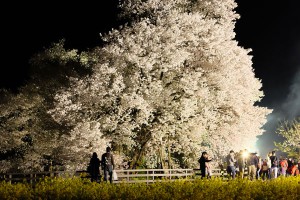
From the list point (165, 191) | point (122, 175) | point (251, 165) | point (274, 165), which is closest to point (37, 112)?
point (122, 175)

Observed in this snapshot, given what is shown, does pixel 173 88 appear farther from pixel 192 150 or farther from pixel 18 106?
pixel 18 106

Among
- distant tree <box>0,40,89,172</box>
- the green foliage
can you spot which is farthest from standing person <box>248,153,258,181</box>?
distant tree <box>0,40,89,172</box>

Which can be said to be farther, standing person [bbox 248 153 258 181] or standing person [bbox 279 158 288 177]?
standing person [bbox 279 158 288 177]

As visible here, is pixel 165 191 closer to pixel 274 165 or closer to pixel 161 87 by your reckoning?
pixel 161 87

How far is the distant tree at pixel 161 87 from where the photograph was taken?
2942 cm

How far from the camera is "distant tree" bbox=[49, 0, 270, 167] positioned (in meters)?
29.4

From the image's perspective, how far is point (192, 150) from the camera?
35.6 metres

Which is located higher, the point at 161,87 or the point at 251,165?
the point at 161,87

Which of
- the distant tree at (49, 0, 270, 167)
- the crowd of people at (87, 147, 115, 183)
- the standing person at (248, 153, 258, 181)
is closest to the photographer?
the crowd of people at (87, 147, 115, 183)

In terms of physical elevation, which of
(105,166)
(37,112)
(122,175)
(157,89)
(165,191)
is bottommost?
(165,191)

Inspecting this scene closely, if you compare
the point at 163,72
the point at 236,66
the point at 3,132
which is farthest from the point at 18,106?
the point at 236,66

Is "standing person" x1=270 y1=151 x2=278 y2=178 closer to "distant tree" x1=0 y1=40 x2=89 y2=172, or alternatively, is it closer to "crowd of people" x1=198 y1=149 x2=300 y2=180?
"crowd of people" x1=198 y1=149 x2=300 y2=180

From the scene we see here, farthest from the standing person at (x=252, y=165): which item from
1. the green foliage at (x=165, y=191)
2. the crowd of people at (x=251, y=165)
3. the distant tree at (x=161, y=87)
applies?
the green foliage at (x=165, y=191)

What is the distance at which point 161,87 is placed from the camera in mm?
29875
